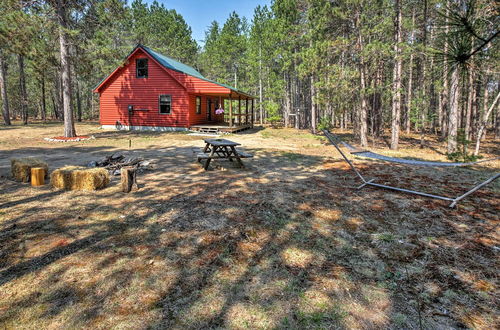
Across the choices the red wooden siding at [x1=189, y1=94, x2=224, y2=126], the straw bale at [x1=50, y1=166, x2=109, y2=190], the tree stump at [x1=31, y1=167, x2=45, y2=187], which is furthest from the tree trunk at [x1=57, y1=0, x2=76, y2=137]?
the straw bale at [x1=50, y1=166, x2=109, y2=190]

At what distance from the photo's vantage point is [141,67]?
20.3 m

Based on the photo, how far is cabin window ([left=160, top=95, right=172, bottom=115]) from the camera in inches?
792

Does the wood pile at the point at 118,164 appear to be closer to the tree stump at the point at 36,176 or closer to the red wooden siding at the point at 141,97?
the tree stump at the point at 36,176

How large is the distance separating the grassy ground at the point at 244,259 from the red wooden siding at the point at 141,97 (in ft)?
48.1

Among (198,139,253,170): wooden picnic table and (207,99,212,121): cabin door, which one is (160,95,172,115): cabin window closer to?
(207,99,212,121): cabin door

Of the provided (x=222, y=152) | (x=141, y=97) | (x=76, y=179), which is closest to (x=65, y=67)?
(x=141, y=97)

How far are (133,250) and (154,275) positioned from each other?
63 centimetres

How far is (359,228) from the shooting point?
13.6ft

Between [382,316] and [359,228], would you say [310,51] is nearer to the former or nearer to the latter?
[359,228]

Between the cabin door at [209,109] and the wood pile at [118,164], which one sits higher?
the cabin door at [209,109]

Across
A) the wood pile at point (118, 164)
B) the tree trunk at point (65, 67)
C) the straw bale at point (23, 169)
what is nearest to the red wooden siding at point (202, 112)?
the tree trunk at point (65, 67)

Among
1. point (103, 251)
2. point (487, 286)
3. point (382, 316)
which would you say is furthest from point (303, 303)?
point (103, 251)

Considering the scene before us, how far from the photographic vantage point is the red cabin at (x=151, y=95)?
1941 centimetres

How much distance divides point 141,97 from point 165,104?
1.96m
